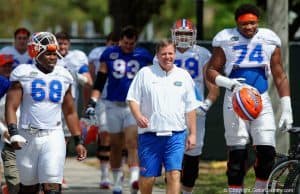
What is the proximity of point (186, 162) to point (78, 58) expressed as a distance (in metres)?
3.21

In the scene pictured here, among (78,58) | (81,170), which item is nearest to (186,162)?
(78,58)

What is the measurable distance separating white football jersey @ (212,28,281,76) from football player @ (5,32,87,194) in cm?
191

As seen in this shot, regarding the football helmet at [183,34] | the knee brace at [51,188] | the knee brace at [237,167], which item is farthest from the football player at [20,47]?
the knee brace at [51,188]

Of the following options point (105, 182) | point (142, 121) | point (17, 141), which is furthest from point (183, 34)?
point (105, 182)

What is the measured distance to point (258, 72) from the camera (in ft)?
A: 36.3

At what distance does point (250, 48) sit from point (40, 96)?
94.6 inches

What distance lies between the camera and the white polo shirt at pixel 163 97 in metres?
10.5

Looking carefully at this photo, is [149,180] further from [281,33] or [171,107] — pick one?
[281,33]

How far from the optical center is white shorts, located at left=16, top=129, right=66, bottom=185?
32.6ft

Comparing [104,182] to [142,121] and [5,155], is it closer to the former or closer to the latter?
[5,155]

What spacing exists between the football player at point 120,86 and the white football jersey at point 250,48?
2.31m

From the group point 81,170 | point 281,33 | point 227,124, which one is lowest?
point 81,170

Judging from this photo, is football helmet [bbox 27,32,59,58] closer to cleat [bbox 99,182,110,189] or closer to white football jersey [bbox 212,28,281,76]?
white football jersey [bbox 212,28,281,76]

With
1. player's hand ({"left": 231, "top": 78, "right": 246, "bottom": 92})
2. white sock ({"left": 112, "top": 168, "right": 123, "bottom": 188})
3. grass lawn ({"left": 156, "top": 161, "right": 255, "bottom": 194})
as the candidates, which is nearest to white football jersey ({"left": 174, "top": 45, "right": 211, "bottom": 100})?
player's hand ({"left": 231, "top": 78, "right": 246, "bottom": 92})
